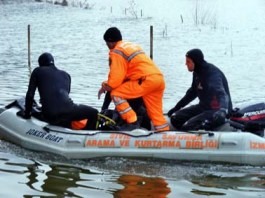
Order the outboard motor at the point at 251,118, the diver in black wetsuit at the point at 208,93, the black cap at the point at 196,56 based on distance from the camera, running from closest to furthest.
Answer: the diver in black wetsuit at the point at 208,93, the black cap at the point at 196,56, the outboard motor at the point at 251,118


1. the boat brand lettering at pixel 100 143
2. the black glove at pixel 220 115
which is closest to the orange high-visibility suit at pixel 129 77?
the boat brand lettering at pixel 100 143

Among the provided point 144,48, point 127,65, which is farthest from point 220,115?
point 144,48

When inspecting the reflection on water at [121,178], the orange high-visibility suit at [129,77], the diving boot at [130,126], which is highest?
the orange high-visibility suit at [129,77]

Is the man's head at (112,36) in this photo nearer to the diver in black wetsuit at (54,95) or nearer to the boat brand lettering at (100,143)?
the diver in black wetsuit at (54,95)

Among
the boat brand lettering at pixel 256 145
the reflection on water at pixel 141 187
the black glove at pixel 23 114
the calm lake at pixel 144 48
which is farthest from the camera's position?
the black glove at pixel 23 114

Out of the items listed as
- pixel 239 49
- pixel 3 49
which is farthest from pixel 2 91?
pixel 239 49

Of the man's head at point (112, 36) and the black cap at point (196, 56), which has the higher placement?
the man's head at point (112, 36)

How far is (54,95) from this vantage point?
996cm

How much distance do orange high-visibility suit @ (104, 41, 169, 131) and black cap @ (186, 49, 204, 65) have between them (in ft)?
1.77

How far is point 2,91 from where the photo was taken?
16.9 m

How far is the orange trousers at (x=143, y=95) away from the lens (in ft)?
32.4

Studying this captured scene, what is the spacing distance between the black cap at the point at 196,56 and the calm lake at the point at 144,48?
1257 mm

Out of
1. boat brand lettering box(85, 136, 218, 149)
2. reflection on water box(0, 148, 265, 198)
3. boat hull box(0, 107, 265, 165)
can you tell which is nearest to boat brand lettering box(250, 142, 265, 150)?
boat hull box(0, 107, 265, 165)

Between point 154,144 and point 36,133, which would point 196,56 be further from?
point 36,133
